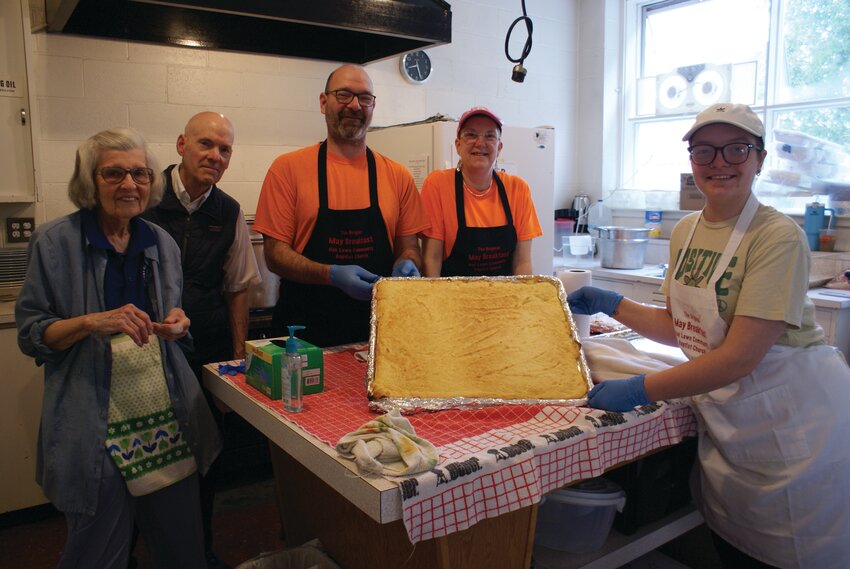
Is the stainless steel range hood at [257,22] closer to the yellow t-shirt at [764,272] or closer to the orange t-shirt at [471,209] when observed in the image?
the orange t-shirt at [471,209]

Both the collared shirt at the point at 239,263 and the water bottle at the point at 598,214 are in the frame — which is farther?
the water bottle at the point at 598,214

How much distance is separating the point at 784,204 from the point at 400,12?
348 cm

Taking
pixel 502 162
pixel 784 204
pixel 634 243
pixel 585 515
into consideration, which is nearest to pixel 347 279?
pixel 585 515

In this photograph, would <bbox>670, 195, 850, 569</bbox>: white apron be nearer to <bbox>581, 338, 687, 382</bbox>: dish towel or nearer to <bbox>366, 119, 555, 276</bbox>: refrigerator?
<bbox>581, 338, 687, 382</bbox>: dish towel

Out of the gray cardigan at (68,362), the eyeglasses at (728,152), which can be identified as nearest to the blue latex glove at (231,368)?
the gray cardigan at (68,362)

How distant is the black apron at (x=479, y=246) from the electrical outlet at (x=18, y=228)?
216cm

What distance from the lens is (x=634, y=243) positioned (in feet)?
15.5

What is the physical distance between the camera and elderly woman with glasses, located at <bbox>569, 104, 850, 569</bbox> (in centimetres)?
168

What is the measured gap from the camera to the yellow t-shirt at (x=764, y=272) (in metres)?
1.63

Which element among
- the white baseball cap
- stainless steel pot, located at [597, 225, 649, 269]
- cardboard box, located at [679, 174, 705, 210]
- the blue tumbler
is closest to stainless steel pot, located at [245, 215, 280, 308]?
the white baseball cap

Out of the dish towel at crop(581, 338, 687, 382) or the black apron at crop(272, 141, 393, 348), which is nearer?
the dish towel at crop(581, 338, 687, 382)

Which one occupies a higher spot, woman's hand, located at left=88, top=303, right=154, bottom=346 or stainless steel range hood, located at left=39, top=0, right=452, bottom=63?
A: stainless steel range hood, located at left=39, top=0, right=452, bottom=63

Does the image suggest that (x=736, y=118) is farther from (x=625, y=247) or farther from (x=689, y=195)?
(x=689, y=195)

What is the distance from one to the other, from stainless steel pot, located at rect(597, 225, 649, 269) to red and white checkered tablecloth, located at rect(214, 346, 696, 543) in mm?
2973
